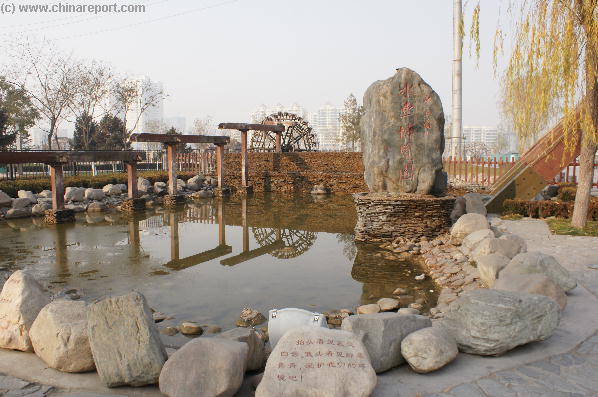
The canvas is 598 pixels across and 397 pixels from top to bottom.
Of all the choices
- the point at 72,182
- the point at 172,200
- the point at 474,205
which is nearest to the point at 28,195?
the point at 72,182

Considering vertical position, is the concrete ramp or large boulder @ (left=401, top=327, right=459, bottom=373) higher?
→ the concrete ramp

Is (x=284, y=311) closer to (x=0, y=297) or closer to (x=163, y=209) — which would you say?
(x=0, y=297)

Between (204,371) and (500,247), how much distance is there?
A: 4724mm

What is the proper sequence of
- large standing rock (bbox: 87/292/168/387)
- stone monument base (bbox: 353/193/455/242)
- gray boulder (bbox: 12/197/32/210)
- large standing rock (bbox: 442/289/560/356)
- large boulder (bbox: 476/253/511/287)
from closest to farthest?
1. large standing rock (bbox: 87/292/168/387)
2. large standing rock (bbox: 442/289/560/356)
3. large boulder (bbox: 476/253/511/287)
4. stone monument base (bbox: 353/193/455/242)
5. gray boulder (bbox: 12/197/32/210)

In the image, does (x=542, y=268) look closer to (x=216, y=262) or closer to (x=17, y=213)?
(x=216, y=262)

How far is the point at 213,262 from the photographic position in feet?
25.3

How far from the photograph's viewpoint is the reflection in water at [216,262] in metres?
5.84

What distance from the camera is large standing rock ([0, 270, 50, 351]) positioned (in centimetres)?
395

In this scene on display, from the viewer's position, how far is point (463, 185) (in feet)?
56.5

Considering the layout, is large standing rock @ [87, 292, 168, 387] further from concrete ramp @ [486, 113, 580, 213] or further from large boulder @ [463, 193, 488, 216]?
concrete ramp @ [486, 113, 580, 213]

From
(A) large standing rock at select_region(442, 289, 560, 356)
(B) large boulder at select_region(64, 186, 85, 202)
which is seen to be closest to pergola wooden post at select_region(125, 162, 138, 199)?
(B) large boulder at select_region(64, 186, 85, 202)

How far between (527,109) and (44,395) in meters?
7.19

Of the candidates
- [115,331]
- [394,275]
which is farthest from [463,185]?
[115,331]

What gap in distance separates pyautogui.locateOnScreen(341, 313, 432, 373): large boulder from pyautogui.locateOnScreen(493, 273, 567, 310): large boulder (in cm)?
130
